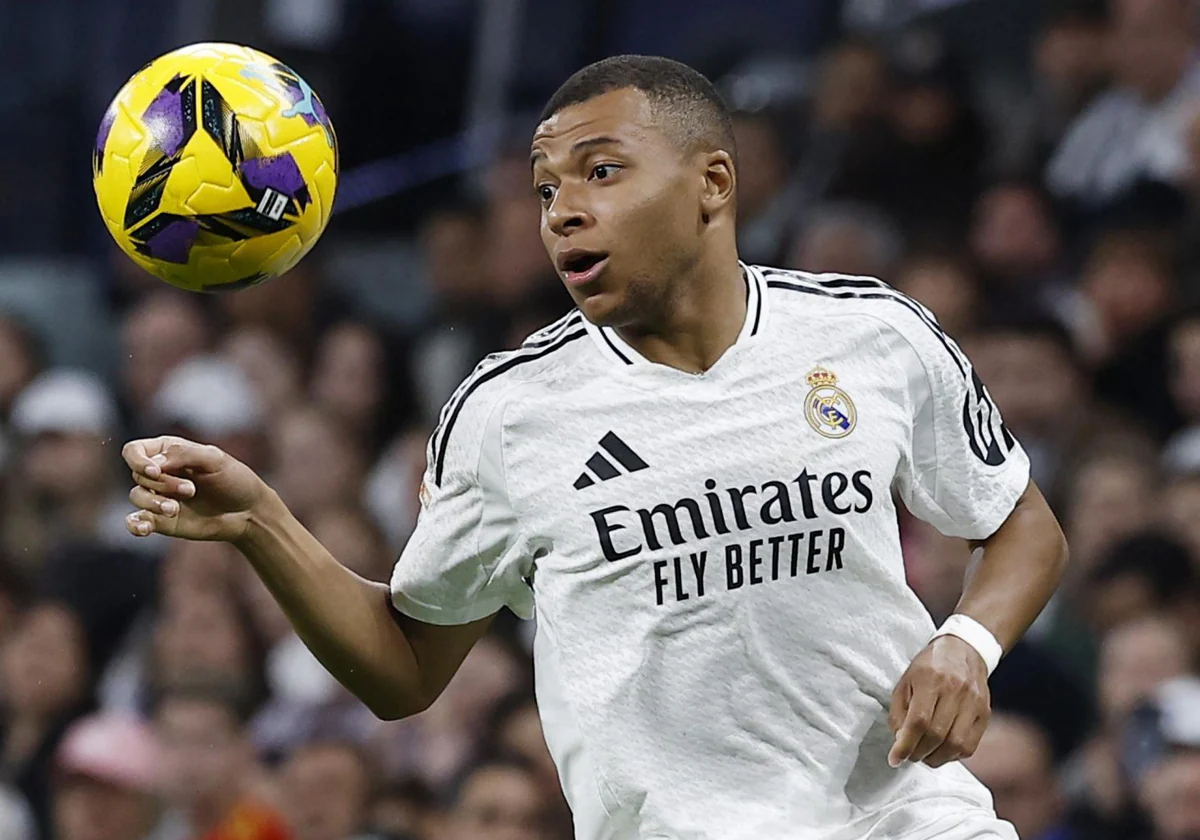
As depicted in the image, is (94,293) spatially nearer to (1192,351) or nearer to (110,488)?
(110,488)

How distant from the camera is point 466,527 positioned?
3865mm

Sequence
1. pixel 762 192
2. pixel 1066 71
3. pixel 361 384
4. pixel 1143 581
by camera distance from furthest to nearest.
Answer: pixel 361 384 < pixel 762 192 < pixel 1066 71 < pixel 1143 581

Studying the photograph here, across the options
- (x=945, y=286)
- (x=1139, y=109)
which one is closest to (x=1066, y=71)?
(x=1139, y=109)

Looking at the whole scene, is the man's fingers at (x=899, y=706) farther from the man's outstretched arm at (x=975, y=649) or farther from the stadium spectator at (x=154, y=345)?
the stadium spectator at (x=154, y=345)

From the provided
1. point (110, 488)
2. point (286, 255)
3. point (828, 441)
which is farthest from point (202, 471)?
point (110, 488)

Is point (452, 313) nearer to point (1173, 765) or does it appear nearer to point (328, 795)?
point (328, 795)

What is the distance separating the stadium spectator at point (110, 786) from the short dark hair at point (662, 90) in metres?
4.73

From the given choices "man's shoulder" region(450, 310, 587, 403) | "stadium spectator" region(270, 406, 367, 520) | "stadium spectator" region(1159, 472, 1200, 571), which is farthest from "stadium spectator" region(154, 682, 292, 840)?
"man's shoulder" region(450, 310, 587, 403)

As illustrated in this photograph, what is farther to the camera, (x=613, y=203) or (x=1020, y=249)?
(x=1020, y=249)

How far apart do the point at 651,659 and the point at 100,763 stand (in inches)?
185

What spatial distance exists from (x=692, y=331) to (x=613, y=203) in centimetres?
32

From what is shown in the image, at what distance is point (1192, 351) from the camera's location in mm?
6832

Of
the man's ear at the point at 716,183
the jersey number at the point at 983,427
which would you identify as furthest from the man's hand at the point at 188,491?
the jersey number at the point at 983,427

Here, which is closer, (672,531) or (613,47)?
(672,531)
